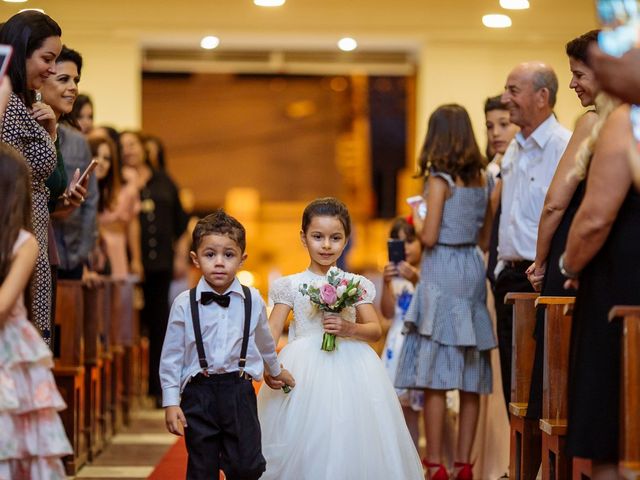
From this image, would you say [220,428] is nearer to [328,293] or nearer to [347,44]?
[328,293]

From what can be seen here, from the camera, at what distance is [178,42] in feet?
41.1

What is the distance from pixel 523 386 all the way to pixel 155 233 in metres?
4.90

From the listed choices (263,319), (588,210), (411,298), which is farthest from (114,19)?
(588,210)

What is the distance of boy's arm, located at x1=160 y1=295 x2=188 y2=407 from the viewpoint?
4398 mm

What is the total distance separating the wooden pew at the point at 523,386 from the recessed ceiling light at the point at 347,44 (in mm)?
7151

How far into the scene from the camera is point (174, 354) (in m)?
4.45

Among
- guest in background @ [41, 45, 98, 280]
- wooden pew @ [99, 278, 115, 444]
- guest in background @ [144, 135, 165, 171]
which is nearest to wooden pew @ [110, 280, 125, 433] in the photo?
wooden pew @ [99, 278, 115, 444]

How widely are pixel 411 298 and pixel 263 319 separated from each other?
229 cm

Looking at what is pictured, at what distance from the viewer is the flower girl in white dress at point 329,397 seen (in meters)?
4.73

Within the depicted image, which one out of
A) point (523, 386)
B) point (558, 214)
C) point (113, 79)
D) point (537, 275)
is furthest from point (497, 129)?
point (113, 79)

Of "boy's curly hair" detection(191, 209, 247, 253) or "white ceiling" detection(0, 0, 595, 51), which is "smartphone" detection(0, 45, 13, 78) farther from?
"white ceiling" detection(0, 0, 595, 51)

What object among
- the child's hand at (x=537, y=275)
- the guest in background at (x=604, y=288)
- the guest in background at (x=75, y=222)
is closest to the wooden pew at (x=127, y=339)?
the guest in background at (x=75, y=222)

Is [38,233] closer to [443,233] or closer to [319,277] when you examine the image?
[319,277]

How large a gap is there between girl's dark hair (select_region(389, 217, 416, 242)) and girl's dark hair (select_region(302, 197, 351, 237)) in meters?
1.81
